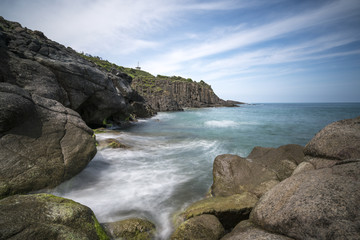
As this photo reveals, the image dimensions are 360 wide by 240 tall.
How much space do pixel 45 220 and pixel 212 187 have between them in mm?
5044

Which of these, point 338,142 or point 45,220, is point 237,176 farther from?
point 45,220

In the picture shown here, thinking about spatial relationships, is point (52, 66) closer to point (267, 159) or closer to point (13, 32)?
point (13, 32)

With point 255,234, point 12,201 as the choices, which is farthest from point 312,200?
point 12,201

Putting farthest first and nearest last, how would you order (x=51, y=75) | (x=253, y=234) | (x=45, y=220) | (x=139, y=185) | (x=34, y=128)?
(x=51, y=75) → (x=139, y=185) → (x=34, y=128) → (x=253, y=234) → (x=45, y=220)

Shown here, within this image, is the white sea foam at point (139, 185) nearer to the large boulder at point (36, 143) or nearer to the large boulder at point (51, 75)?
the large boulder at point (36, 143)

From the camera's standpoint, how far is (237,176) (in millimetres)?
6238

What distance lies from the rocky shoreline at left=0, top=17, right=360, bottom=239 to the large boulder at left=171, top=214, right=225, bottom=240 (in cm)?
2

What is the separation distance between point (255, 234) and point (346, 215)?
1.45m

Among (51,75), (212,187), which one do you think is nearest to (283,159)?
(212,187)

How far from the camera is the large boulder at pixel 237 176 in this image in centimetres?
585

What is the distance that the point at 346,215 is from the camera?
2.61m

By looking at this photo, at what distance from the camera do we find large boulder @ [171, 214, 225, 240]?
375 cm

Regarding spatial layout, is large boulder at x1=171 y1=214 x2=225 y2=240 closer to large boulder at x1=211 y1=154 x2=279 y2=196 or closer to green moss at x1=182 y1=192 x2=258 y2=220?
green moss at x1=182 y1=192 x2=258 y2=220

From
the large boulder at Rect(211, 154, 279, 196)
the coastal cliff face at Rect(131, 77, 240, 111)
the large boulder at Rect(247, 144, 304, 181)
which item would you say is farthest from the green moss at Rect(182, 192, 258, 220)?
the coastal cliff face at Rect(131, 77, 240, 111)
